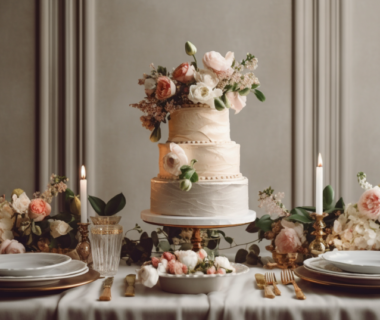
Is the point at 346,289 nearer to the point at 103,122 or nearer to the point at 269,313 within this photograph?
the point at 269,313

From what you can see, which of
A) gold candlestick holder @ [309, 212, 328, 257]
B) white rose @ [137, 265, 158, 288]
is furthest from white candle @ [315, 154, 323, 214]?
white rose @ [137, 265, 158, 288]

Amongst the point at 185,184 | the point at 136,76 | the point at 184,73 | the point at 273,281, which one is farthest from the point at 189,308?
the point at 136,76

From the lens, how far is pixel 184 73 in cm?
190

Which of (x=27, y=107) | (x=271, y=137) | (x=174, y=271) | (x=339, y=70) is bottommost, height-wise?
(x=174, y=271)

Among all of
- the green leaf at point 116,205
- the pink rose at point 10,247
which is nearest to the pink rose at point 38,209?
the pink rose at point 10,247

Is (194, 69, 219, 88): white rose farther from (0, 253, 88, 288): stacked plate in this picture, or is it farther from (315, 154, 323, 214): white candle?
(0, 253, 88, 288): stacked plate

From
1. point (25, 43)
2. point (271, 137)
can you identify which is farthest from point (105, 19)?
point (271, 137)

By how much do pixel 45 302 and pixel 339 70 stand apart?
2.21m

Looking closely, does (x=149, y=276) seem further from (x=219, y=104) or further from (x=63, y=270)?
(x=219, y=104)

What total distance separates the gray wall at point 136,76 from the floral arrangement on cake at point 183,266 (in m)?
1.21

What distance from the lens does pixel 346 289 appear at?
62.2 inches

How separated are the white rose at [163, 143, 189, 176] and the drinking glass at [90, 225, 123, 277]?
1.06 ft

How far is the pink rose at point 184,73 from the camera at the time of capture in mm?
1903

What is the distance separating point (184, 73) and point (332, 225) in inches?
38.2
